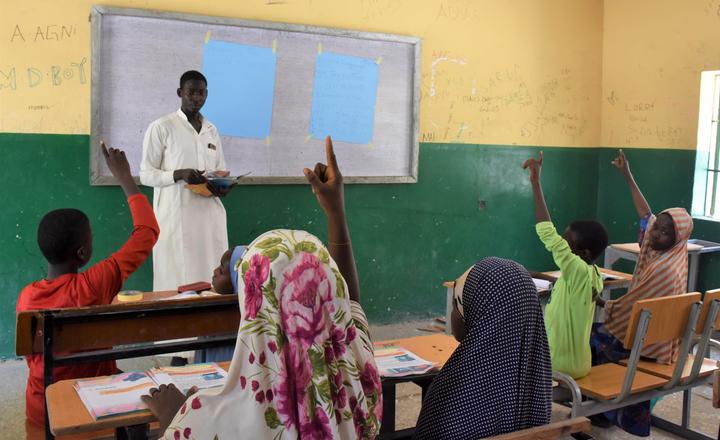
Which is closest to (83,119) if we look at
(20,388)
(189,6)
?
(189,6)

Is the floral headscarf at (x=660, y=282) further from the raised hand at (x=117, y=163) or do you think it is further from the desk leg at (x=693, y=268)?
the raised hand at (x=117, y=163)

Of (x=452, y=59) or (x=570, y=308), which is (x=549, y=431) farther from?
(x=452, y=59)

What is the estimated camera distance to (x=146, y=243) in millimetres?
2561

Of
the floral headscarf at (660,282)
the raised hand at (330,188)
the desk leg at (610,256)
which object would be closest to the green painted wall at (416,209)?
the desk leg at (610,256)

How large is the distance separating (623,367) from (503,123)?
3089mm

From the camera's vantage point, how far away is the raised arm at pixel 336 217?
1.97 meters

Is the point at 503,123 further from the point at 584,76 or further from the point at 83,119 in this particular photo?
the point at 83,119

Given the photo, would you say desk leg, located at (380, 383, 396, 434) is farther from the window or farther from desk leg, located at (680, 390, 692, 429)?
the window

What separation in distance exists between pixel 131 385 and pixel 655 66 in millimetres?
5200

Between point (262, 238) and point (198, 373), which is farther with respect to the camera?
point (198, 373)

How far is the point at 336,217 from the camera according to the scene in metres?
1.97

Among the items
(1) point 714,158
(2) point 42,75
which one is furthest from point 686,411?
(2) point 42,75

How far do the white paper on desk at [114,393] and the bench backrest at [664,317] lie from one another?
5.93ft

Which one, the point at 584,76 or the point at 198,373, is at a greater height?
the point at 584,76
